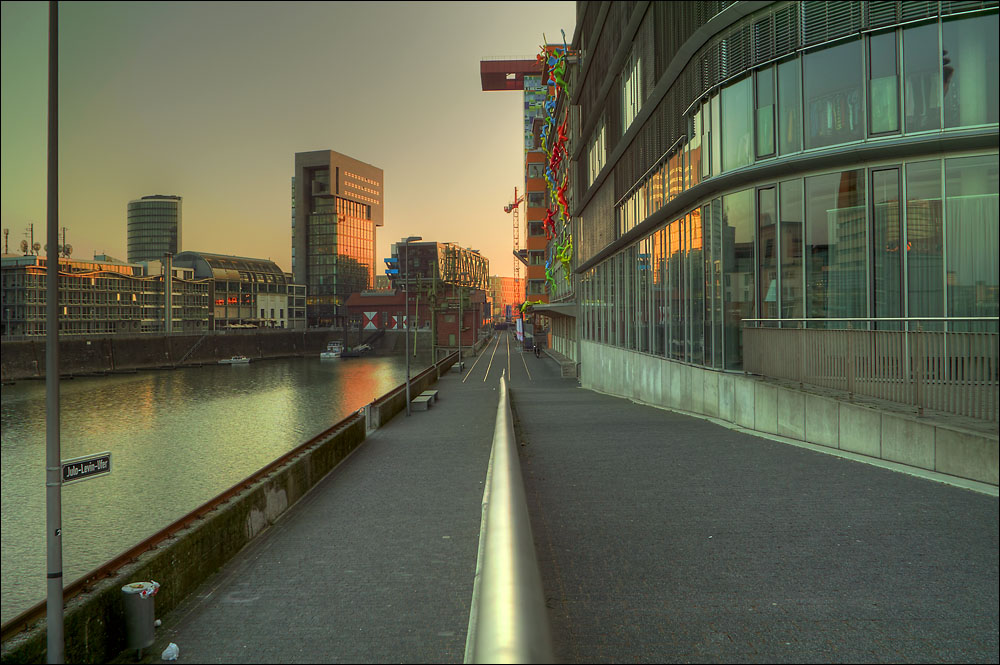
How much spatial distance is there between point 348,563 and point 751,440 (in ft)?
29.0

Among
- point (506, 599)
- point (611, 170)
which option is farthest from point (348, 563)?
point (611, 170)

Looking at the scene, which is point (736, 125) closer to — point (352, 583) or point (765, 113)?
point (765, 113)

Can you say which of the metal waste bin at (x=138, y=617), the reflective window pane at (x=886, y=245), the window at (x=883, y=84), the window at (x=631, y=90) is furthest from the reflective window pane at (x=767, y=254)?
the metal waste bin at (x=138, y=617)

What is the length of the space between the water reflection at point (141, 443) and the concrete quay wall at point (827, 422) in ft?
63.4

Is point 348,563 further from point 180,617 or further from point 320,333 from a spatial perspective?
point 320,333

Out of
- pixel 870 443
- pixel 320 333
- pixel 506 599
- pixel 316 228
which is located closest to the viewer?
pixel 506 599

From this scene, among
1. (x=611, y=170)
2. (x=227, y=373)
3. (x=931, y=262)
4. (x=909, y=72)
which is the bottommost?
(x=227, y=373)

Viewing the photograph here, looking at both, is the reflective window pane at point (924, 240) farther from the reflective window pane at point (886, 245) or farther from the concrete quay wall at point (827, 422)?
the concrete quay wall at point (827, 422)

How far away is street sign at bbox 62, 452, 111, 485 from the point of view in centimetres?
690

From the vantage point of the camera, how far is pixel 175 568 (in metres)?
8.05

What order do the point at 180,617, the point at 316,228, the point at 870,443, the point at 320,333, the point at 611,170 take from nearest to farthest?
the point at 180,617
the point at 870,443
the point at 611,170
the point at 320,333
the point at 316,228

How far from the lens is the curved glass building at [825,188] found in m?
11.9

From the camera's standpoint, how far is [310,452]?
14.6 meters

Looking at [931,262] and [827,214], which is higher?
[827,214]
